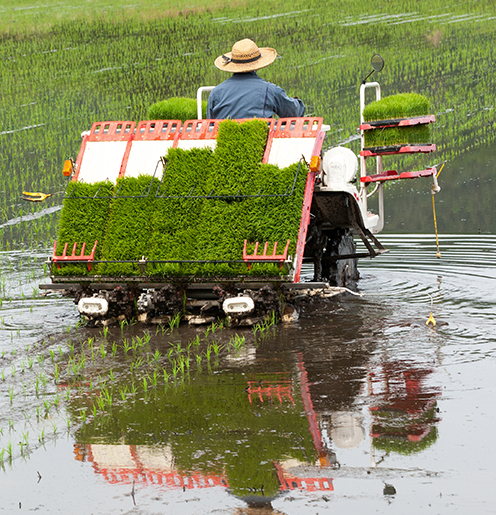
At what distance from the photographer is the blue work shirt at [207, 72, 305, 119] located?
392 inches

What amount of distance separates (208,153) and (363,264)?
483cm

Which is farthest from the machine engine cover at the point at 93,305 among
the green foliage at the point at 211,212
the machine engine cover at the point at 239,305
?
the machine engine cover at the point at 239,305

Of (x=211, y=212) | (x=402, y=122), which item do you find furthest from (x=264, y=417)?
(x=402, y=122)

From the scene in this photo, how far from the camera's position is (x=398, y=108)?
9.88m

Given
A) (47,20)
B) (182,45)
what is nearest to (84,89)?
(182,45)

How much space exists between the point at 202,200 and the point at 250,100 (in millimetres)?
1468

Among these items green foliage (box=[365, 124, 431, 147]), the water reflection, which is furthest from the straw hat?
the water reflection

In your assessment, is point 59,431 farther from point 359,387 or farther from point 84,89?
point 84,89

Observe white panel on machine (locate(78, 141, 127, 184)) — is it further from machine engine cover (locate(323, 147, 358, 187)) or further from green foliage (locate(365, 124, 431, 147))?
green foliage (locate(365, 124, 431, 147))

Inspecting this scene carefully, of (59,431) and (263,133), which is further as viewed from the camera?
(263,133)

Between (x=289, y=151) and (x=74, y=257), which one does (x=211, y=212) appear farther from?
(x=74, y=257)

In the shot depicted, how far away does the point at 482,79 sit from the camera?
28438 mm

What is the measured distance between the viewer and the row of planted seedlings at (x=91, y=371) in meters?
6.03

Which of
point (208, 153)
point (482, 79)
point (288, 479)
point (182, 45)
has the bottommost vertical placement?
point (288, 479)
